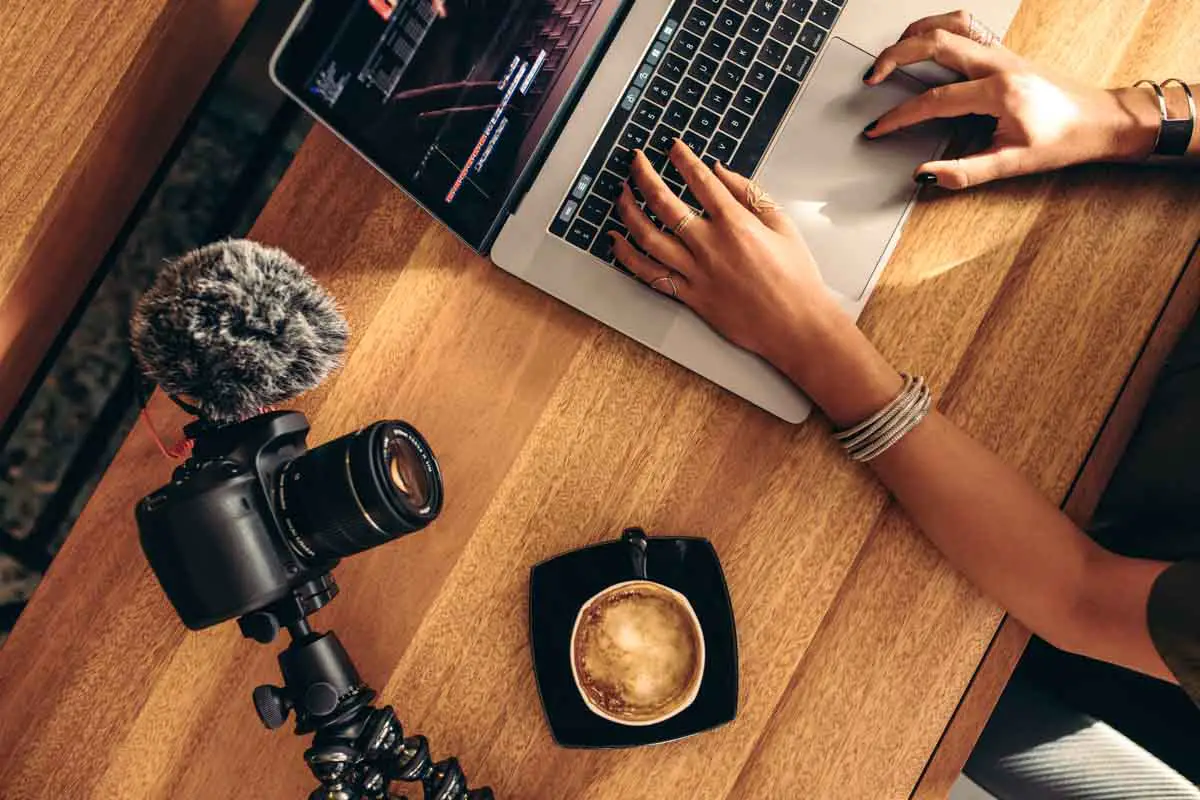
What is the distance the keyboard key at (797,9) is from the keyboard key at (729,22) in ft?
0.16

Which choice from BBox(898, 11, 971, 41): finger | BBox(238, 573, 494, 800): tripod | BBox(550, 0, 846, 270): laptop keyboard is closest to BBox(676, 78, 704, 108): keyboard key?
BBox(550, 0, 846, 270): laptop keyboard

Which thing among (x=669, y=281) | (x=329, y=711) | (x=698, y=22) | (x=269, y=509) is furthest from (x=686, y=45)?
(x=329, y=711)

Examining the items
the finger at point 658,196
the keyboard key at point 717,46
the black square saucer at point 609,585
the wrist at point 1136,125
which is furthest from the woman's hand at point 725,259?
the wrist at point 1136,125

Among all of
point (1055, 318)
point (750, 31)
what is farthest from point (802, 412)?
point (750, 31)

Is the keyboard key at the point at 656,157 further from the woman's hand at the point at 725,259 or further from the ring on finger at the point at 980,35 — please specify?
the ring on finger at the point at 980,35

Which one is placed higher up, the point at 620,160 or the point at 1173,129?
the point at 1173,129

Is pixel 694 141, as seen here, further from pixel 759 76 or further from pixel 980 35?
pixel 980 35

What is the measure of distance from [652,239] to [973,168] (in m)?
0.32

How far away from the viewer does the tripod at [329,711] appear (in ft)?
1.92

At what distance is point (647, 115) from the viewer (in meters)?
0.74

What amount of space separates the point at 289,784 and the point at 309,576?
0.80 feet

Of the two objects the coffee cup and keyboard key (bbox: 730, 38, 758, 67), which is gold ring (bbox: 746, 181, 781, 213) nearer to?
keyboard key (bbox: 730, 38, 758, 67)

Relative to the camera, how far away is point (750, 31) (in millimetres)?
753

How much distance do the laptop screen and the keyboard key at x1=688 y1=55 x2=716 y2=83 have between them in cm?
9
